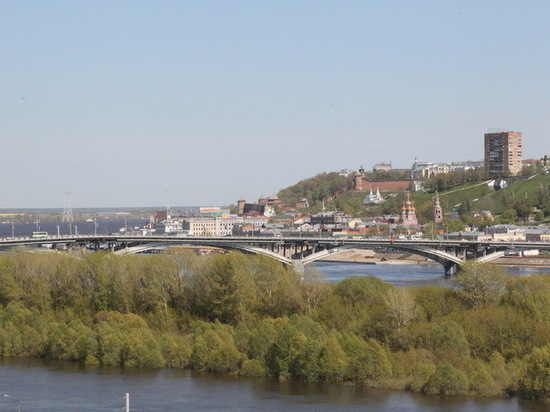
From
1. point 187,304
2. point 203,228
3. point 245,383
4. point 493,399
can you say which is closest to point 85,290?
point 187,304

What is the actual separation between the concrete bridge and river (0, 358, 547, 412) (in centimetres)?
2501

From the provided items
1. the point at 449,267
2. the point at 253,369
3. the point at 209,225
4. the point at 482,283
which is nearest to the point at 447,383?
the point at 253,369

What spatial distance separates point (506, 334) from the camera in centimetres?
2355

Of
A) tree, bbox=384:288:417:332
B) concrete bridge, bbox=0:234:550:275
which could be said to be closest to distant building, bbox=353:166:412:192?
concrete bridge, bbox=0:234:550:275

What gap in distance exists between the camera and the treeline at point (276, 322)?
22.8 metres

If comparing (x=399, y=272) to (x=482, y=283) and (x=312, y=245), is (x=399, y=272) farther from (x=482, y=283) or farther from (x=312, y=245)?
(x=482, y=283)

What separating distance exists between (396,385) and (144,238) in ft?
99.8

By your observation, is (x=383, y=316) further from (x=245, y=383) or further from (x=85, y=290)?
(x=85, y=290)

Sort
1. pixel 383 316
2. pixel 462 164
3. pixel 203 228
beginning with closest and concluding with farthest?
pixel 383 316, pixel 203 228, pixel 462 164

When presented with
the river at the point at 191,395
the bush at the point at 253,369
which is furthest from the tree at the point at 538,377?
the bush at the point at 253,369

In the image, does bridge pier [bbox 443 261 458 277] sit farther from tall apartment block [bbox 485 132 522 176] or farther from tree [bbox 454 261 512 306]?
tall apartment block [bbox 485 132 522 176]

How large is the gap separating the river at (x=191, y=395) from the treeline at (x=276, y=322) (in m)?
0.46

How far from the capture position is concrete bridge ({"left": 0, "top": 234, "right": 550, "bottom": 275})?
5000cm

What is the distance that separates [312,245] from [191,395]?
30400 mm
